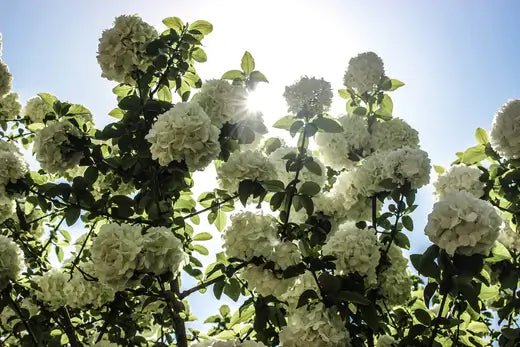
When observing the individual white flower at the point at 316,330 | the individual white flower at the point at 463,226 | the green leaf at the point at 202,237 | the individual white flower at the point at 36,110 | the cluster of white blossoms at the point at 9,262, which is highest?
the individual white flower at the point at 36,110

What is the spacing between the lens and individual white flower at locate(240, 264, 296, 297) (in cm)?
245

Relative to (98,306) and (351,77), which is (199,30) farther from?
(98,306)

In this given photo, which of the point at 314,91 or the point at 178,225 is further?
the point at 178,225

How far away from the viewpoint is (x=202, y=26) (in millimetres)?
3355

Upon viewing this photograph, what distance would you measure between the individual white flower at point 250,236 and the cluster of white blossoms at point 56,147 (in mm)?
1299

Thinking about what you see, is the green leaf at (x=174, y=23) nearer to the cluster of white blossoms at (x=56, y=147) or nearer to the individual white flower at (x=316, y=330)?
the cluster of white blossoms at (x=56, y=147)

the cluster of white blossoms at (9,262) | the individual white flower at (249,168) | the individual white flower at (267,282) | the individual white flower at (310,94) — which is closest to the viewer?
the individual white flower at (267,282)

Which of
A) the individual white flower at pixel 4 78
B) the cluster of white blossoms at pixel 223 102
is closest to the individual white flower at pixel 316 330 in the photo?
the cluster of white blossoms at pixel 223 102

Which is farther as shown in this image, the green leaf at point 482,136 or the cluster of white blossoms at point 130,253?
the green leaf at point 482,136

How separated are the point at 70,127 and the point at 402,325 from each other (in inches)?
99.1

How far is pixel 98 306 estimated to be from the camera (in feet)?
12.3

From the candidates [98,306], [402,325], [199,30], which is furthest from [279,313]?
[199,30]

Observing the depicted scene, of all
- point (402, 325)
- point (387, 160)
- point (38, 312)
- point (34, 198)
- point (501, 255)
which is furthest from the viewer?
point (38, 312)

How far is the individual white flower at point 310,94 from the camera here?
255 cm
